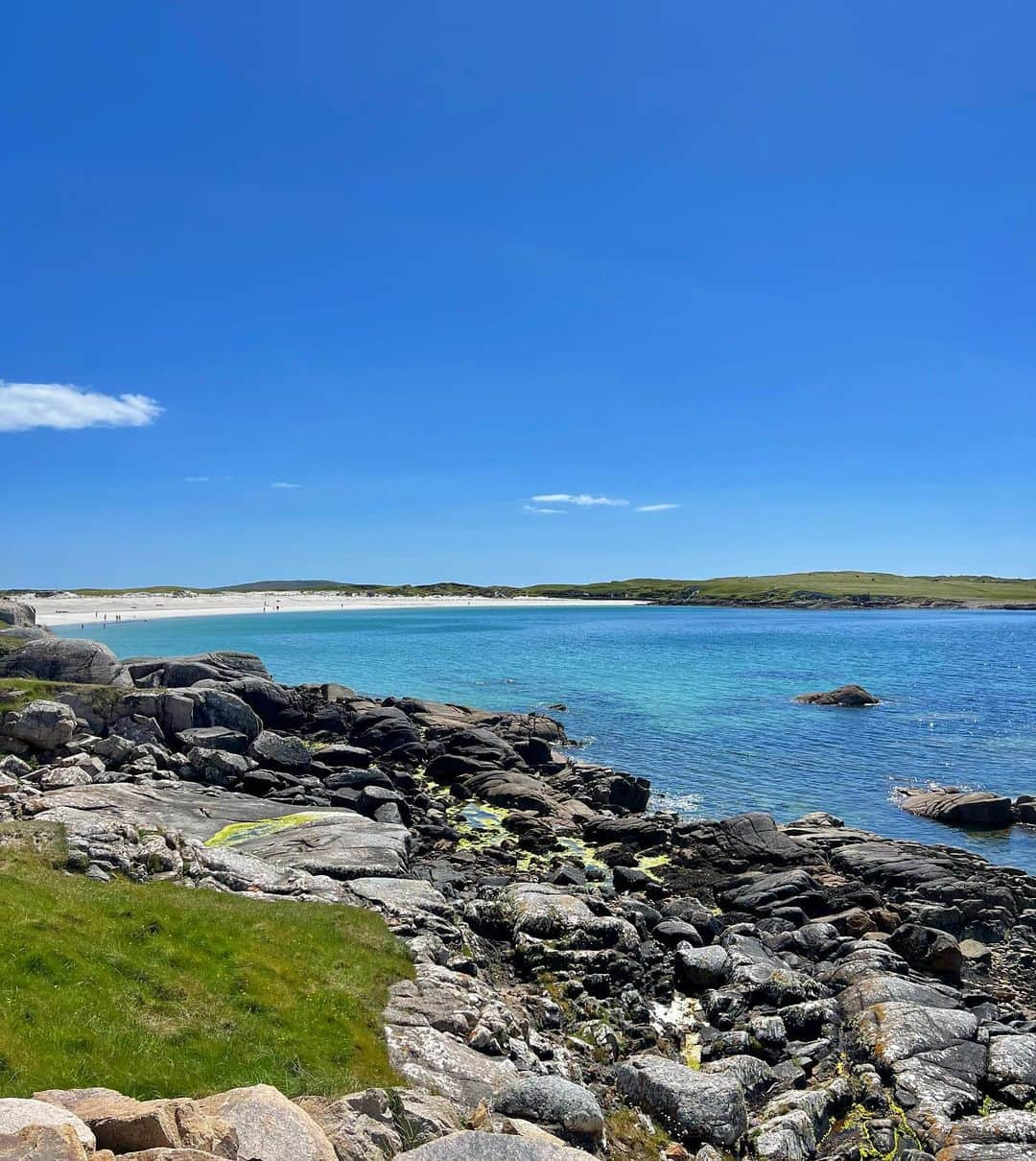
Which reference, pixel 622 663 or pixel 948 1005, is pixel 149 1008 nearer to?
pixel 948 1005

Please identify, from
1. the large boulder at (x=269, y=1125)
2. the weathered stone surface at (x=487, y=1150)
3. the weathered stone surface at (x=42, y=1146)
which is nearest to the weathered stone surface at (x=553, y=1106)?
the weathered stone surface at (x=487, y=1150)

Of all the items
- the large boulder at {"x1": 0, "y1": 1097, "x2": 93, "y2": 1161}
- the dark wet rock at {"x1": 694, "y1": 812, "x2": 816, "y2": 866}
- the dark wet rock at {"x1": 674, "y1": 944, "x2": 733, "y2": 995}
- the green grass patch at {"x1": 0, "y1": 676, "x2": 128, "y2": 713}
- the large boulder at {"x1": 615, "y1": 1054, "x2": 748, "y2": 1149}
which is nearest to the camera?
the large boulder at {"x1": 0, "y1": 1097, "x2": 93, "y2": 1161}

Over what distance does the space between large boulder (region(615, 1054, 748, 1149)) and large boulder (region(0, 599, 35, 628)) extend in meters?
68.5

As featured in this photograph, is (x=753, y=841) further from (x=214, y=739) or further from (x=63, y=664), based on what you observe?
(x=63, y=664)

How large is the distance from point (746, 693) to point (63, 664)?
55.0 m

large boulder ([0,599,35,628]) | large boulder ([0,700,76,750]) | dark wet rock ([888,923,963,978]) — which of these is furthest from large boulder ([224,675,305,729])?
dark wet rock ([888,923,963,978])

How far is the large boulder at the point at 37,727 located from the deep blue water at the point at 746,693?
2832 cm

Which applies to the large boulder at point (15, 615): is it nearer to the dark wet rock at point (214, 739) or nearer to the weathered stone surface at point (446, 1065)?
the dark wet rock at point (214, 739)

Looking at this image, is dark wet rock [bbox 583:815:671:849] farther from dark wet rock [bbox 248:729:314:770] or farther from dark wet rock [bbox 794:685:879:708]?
dark wet rock [bbox 794:685:879:708]

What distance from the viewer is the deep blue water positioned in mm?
Result: 43781

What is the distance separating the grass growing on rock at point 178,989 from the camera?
11.8 m

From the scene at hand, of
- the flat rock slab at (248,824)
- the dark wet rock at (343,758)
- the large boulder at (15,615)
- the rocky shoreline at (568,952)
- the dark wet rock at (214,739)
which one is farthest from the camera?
the large boulder at (15,615)

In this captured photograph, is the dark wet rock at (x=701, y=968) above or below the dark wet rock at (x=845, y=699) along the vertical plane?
below

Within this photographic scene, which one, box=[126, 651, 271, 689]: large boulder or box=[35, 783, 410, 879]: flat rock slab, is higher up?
box=[126, 651, 271, 689]: large boulder
